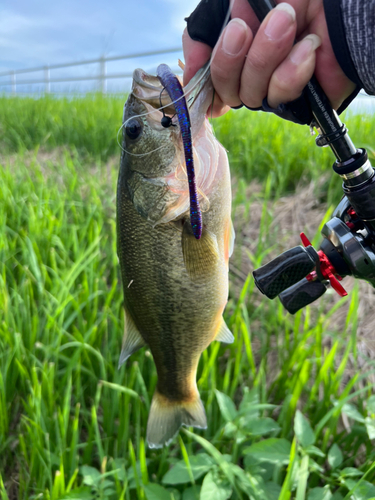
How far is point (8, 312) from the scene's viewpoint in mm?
1881

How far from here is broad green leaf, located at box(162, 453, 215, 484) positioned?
133 cm

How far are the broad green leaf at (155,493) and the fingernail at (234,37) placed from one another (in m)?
1.34

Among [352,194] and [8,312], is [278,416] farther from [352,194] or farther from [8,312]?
[8,312]

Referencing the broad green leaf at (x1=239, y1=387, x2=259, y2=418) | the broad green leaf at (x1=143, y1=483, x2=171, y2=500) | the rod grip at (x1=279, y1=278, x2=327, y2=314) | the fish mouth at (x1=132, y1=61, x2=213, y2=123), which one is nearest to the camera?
the fish mouth at (x1=132, y1=61, x2=213, y2=123)

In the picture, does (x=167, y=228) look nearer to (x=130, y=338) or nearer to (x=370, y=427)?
(x=130, y=338)

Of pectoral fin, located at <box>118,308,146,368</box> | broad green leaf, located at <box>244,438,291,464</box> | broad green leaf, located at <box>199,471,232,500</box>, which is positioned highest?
pectoral fin, located at <box>118,308,146,368</box>

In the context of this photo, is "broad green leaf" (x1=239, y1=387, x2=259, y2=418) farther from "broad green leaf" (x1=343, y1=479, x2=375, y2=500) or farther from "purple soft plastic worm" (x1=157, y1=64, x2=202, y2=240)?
"purple soft plastic worm" (x1=157, y1=64, x2=202, y2=240)

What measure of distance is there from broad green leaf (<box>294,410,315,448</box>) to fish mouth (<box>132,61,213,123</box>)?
1070mm

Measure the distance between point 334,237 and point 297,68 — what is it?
443 millimetres

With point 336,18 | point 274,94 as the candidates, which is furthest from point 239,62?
point 336,18

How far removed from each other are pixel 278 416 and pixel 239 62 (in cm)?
145

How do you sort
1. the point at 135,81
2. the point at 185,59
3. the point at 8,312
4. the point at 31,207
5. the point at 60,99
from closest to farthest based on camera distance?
1. the point at 185,59
2. the point at 135,81
3. the point at 8,312
4. the point at 31,207
5. the point at 60,99

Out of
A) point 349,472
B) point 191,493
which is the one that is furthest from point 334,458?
point 191,493

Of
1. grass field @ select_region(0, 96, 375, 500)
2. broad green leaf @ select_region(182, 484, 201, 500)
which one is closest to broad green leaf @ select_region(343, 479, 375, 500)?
grass field @ select_region(0, 96, 375, 500)
